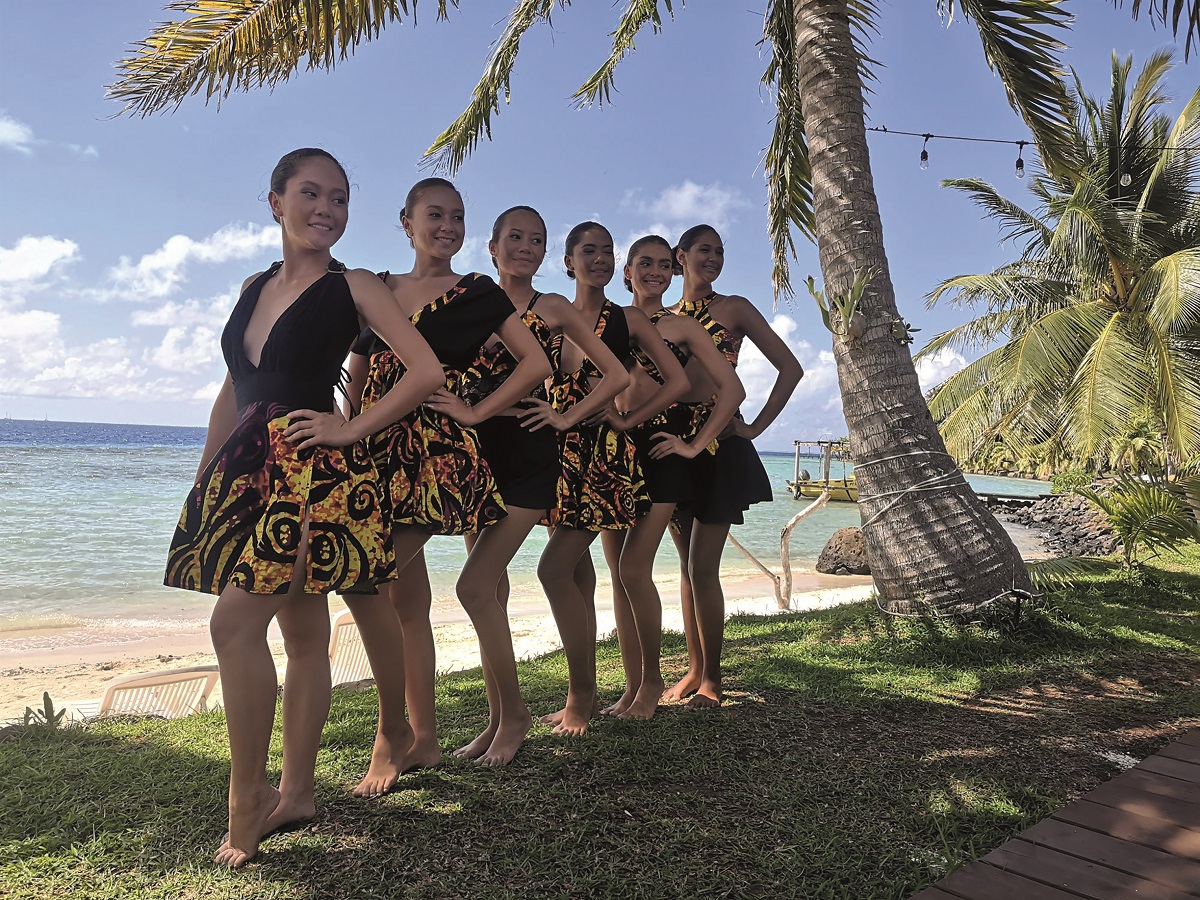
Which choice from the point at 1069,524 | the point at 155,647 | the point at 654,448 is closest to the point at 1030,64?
the point at 654,448

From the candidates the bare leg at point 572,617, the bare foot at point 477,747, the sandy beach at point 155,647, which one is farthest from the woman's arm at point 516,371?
the sandy beach at point 155,647

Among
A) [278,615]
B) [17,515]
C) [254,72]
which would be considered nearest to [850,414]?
[278,615]

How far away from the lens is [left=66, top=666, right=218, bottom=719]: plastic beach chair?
16.8 feet

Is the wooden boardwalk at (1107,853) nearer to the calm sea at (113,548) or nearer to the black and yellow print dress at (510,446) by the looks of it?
the black and yellow print dress at (510,446)

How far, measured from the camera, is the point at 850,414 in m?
6.25

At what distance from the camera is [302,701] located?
275 centimetres

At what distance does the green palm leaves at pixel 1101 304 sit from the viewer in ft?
43.8

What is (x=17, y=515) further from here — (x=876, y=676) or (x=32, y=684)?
(x=876, y=676)

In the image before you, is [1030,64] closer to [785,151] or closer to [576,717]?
[785,151]

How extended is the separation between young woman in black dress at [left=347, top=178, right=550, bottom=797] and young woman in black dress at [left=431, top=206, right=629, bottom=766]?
8cm

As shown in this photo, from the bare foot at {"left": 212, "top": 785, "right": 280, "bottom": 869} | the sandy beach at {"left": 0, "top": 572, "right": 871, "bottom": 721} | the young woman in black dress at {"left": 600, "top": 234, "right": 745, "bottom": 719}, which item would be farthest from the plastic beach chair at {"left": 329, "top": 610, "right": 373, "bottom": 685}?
the bare foot at {"left": 212, "top": 785, "right": 280, "bottom": 869}

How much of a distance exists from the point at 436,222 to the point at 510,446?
933mm

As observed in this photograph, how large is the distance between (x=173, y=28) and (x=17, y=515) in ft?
89.1

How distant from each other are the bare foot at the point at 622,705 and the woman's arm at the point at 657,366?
4.41 ft
